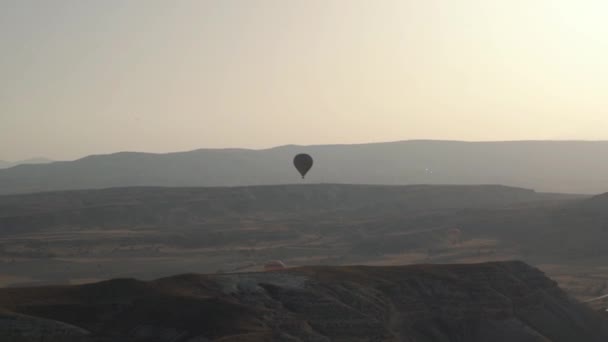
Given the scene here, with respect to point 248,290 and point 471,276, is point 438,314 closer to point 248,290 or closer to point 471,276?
point 471,276

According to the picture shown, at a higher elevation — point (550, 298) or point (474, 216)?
point (474, 216)

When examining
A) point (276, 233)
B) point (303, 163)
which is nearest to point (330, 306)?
point (303, 163)

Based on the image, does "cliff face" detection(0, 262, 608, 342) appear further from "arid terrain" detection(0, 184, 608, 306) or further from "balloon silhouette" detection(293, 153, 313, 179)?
"balloon silhouette" detection(293, 153, 313, 179)

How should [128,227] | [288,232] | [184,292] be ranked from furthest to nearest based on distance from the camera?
1. [128,227]
2. [288,232]
3. [184,292]

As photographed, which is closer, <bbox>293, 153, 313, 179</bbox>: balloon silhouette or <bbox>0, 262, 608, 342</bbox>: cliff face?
<bbox>0, 262, 608, 342</bbox>: cliff face

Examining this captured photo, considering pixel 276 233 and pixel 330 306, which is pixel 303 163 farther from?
A: pixel 276 233

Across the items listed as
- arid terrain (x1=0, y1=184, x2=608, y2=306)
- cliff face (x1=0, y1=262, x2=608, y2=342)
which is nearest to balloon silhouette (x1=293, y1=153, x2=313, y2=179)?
arid terrain (x1=0, y1=184, x2=608, y2=306)

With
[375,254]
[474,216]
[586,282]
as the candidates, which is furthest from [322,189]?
[586,282]

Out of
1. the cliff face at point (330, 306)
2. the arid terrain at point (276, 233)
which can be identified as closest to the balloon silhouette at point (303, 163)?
the arid terrain at point (276, 233)

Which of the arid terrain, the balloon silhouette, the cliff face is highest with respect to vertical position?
the balloon silhouette
